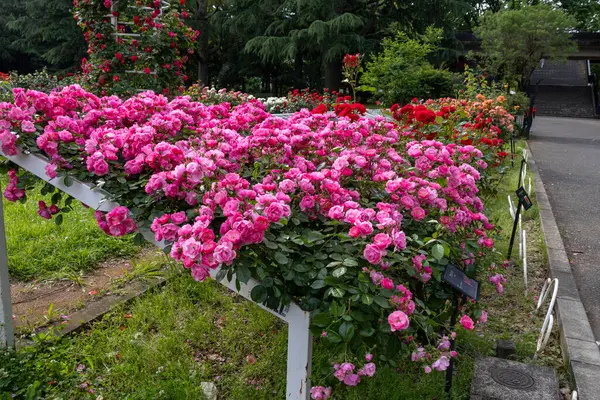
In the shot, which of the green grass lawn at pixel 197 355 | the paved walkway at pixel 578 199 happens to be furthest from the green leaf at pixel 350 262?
the paved walkway at pixel 578 199

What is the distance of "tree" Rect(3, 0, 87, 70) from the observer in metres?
21.2

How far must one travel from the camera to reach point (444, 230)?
206 cm

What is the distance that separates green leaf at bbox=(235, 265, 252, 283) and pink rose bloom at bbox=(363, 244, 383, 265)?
371 millimetres

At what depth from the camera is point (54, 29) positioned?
70.2 feet

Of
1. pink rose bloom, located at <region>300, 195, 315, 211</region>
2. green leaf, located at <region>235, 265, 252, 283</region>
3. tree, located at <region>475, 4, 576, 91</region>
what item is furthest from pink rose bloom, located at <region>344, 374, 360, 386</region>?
tree, located at <region>475, 4, 576, 91</region>

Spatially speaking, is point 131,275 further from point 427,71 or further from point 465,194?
point 427,71

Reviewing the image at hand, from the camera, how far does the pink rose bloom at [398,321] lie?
153cm

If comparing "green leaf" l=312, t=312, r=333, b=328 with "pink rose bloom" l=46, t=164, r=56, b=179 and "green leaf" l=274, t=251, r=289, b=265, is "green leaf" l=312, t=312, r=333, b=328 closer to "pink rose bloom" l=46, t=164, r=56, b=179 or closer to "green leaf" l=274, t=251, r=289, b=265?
"green leaf" l=274, t=251, r=289, b=265

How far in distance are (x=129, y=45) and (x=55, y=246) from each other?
3977mm

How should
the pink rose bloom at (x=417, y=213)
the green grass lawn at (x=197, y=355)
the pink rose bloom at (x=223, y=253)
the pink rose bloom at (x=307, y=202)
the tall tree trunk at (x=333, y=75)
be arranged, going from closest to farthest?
the pink rose bloom at (x=223, y=253), the pink rose bloom at (x=307, y=202), the pink rose bloom at (x=417, y=213), the green grass lawn at (x=197, y=355), the tall tree trunk at (x=333, y=75)

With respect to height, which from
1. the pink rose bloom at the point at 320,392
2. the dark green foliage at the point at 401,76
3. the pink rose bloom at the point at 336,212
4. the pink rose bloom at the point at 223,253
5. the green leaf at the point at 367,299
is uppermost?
the dark green foliage at the point at 401,76

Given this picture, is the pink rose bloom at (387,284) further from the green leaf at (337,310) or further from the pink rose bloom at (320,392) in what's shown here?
the pink rose bloom at (320,392)

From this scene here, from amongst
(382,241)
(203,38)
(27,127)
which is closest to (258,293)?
(382,241)

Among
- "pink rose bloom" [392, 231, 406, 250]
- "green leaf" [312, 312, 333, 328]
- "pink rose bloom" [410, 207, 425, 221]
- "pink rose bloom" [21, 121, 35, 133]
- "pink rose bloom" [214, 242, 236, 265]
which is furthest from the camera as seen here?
"pink rose bloom" [21, 121, 35, 133]
